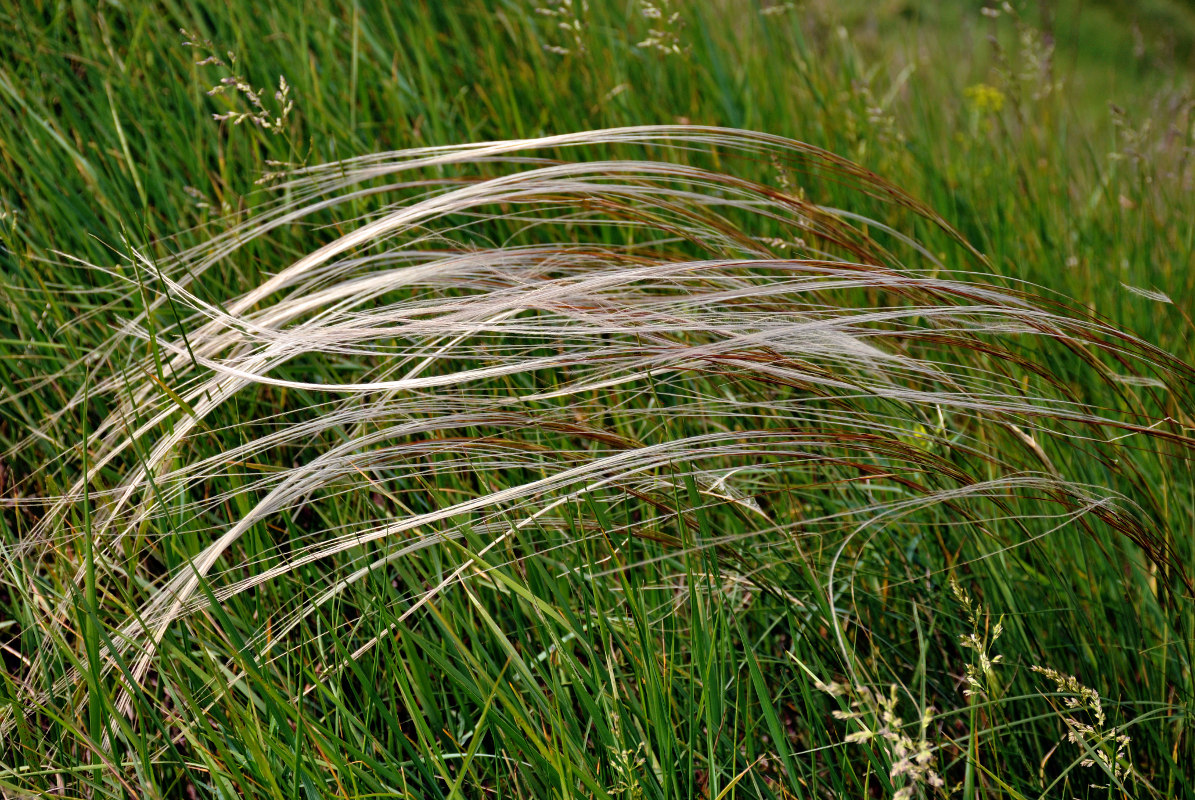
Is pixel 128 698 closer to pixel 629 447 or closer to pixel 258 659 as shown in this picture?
pixel 258 659

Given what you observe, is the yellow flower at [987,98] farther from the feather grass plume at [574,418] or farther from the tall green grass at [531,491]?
the feather grass plume at [574,418]

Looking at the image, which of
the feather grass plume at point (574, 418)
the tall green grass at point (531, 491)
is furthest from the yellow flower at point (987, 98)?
the feather grass plume at point (574, 418)

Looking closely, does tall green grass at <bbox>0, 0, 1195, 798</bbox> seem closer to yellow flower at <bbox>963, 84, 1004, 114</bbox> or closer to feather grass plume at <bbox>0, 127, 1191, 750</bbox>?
feather grass plume at <bbox>0, 127, 1191, 750</bbox>

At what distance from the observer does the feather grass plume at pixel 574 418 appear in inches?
40.2

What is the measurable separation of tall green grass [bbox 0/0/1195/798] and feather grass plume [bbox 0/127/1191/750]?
0.01 m

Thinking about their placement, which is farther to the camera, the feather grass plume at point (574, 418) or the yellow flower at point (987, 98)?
the yellow flower at point (987, 98)

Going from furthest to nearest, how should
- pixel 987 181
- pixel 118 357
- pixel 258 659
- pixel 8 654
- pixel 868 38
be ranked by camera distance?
pixel 868 38, pixel 987 181, pixel 118 357, pixel 8 654, pixel 258 659

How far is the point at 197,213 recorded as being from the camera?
5.54 ft

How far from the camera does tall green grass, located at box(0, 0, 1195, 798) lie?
98cm

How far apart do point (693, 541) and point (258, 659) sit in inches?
24.6

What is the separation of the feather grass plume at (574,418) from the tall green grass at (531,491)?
0.01 meters

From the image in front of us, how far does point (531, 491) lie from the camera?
1.01 metres

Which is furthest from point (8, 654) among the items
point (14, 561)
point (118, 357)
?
point (118, 357)

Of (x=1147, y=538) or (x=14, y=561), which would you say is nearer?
(x=1147, y=538)
